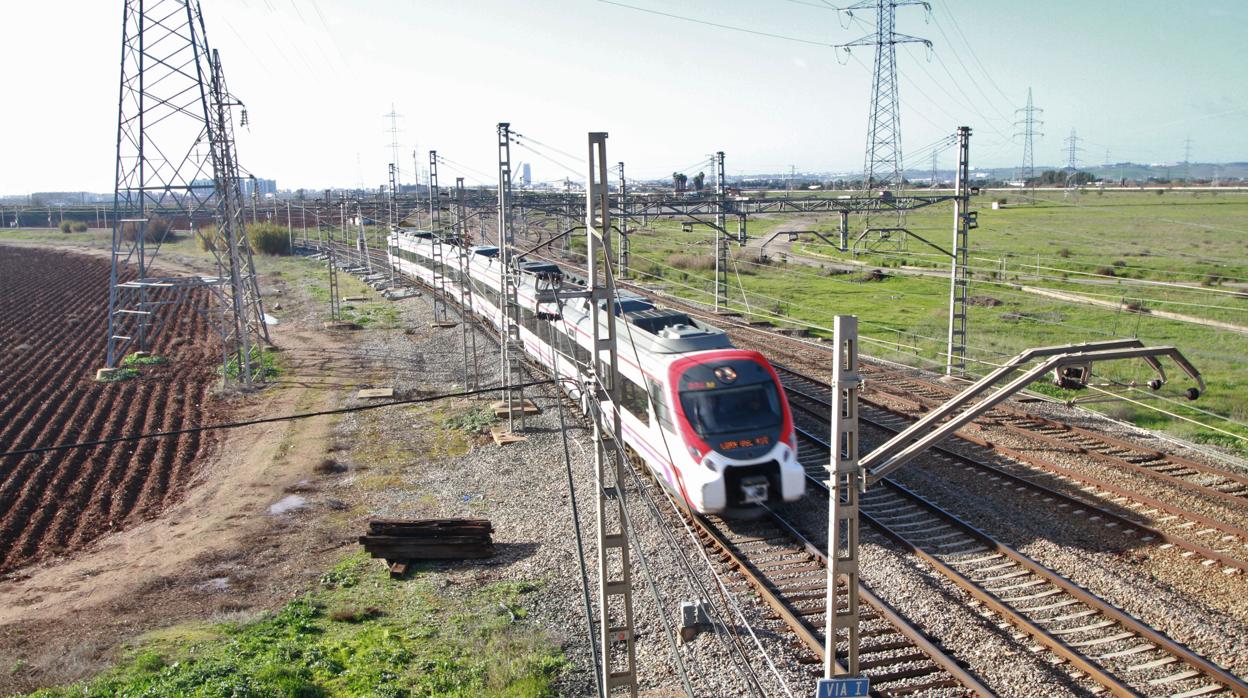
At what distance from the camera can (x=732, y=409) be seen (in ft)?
44.2

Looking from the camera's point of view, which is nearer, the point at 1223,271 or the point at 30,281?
the point at 1223,271

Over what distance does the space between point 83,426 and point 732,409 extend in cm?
1743

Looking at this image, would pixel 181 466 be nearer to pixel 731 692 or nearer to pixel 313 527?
pixel 313 527

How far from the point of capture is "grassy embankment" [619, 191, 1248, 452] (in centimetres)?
2589

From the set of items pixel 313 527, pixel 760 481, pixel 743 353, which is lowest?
pixel 313 527

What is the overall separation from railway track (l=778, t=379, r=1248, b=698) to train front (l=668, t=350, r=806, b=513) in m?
1.47

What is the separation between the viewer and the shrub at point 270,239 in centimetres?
7162

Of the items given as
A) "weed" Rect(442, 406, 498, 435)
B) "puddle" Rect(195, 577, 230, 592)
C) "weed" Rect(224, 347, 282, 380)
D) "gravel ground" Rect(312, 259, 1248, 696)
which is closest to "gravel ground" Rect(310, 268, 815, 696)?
"gravel ground" Rect(312, 259, 1248, 696)

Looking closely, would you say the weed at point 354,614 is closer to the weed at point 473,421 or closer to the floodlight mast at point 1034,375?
the floodlight mast at point 1034,375

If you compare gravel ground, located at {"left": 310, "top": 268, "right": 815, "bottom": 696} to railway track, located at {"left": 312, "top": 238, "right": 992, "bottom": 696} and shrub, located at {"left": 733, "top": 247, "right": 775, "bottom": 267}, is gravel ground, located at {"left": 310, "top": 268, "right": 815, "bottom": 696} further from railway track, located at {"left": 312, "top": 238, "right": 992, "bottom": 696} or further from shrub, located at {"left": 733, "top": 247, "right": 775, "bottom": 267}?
shrub, located at {"left": 733, "top": 247, "right": 775, "bottom": 267}

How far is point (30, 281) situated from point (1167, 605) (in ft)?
207

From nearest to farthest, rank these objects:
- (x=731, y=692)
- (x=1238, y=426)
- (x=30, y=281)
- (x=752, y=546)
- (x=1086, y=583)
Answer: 1. (x=731, y=692)
2. (x=1086, y=583)
3. (x=752, y=546)
4. (x=1238, y=426)
5. (x=30, y=281)

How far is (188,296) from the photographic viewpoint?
50.8m

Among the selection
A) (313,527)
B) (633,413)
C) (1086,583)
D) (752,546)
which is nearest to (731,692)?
(752,546)
